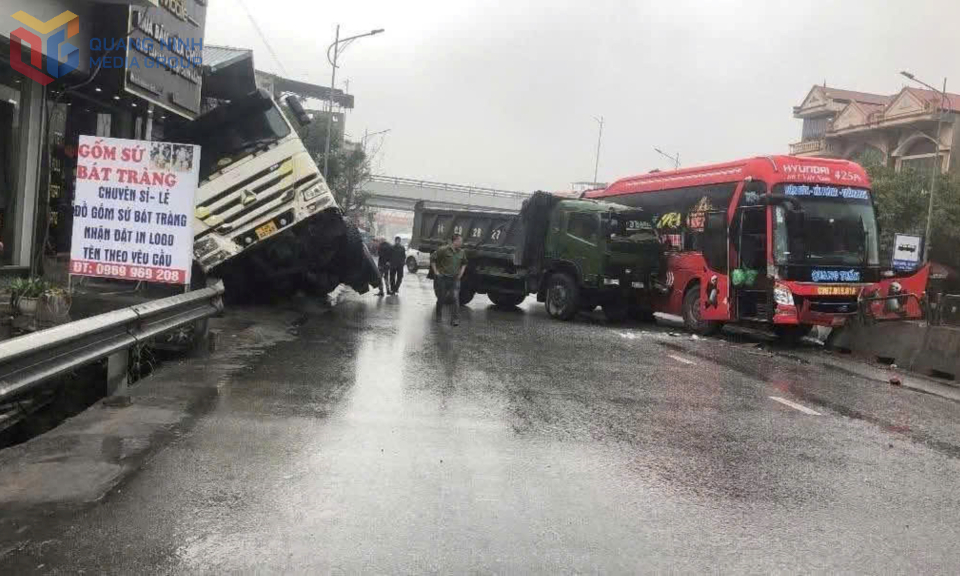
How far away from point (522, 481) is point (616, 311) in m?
12.9

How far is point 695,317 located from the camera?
16078 mm

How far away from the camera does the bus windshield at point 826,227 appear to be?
14.1 m

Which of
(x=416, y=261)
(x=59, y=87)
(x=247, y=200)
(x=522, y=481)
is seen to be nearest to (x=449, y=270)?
(x=247, y=200)

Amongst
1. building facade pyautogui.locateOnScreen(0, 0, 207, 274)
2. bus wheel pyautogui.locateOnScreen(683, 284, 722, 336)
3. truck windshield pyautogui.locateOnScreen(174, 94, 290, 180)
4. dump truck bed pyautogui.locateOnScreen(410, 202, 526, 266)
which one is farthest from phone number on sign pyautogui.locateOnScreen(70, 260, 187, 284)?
dump truck bed pyautogui.locateOnScreen(410, 202, 526, 266)

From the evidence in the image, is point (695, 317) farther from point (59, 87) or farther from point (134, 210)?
point (59, 87)

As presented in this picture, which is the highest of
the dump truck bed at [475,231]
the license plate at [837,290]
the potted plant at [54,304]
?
the dump truck bed at [475,231]

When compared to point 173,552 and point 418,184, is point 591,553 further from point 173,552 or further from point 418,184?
point 418,184

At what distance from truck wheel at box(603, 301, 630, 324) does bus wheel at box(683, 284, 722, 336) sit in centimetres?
147

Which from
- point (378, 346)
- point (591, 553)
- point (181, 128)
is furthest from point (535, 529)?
point (181, 128)

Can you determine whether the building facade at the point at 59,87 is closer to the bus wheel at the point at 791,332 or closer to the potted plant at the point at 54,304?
the potted plant at the point at 54,304

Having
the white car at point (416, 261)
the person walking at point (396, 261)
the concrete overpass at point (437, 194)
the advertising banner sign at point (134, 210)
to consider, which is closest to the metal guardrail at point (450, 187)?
the concrete overpass at point (437, 194)

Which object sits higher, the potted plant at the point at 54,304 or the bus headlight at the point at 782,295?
the bus headlight at the point at 782,295

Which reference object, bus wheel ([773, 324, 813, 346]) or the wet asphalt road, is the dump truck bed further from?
the wet asphalt road

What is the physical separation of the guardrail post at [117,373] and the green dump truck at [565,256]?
11.3 m
